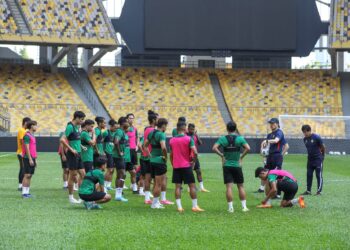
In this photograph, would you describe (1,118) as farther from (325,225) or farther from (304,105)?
(325,225)

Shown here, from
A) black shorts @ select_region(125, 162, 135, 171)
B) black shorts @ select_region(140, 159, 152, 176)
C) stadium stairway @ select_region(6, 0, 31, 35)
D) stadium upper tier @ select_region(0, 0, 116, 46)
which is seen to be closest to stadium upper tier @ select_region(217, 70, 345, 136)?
stadium upper tier @ select_region(0, 0, 116, 46)

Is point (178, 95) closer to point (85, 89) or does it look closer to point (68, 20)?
point (85, 89)

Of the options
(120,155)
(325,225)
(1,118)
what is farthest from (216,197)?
(1,118)

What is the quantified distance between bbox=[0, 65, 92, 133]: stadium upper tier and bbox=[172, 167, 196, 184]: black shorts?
32805 mm

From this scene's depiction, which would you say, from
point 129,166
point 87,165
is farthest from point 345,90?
point 87,165

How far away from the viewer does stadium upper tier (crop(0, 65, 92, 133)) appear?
48719 millimetres

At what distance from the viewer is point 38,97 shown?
168 feet

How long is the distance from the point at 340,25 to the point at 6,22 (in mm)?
22115

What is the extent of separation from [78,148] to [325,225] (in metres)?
6.09

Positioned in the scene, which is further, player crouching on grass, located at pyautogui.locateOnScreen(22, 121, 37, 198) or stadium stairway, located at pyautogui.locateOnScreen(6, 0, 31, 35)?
stadium stairway, located at pyautogui.locateOnScreen(6, 0, 31, 35)

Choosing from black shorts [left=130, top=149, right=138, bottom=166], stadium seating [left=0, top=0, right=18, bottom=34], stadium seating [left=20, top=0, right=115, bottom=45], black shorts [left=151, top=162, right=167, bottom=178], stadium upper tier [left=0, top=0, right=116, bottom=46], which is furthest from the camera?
stadium seating [left=20, top=0, right=115, bottom=45]

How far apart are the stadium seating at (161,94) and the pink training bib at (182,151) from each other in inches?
1334

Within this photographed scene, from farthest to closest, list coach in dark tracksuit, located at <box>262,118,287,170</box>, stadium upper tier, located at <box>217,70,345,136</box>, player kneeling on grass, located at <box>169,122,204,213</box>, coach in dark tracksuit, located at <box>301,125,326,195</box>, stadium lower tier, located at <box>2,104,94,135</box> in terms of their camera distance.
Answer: stadium upper tier, located at <box>217,70,345,136</box>
stadium lower tier, located at <box>2,104,94,135</box>
coach in dark tracksuit, located at <box>301,125,326,195</box>
coach in dark tracksuit, located at <box>262,118,287,170</box>
player kneeling on grass, located at <box>169,122,204,213</box>

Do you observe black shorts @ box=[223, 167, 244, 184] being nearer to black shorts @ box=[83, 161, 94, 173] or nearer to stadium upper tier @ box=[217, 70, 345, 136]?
black shorts @ box=[83, 161, 94, 173]
